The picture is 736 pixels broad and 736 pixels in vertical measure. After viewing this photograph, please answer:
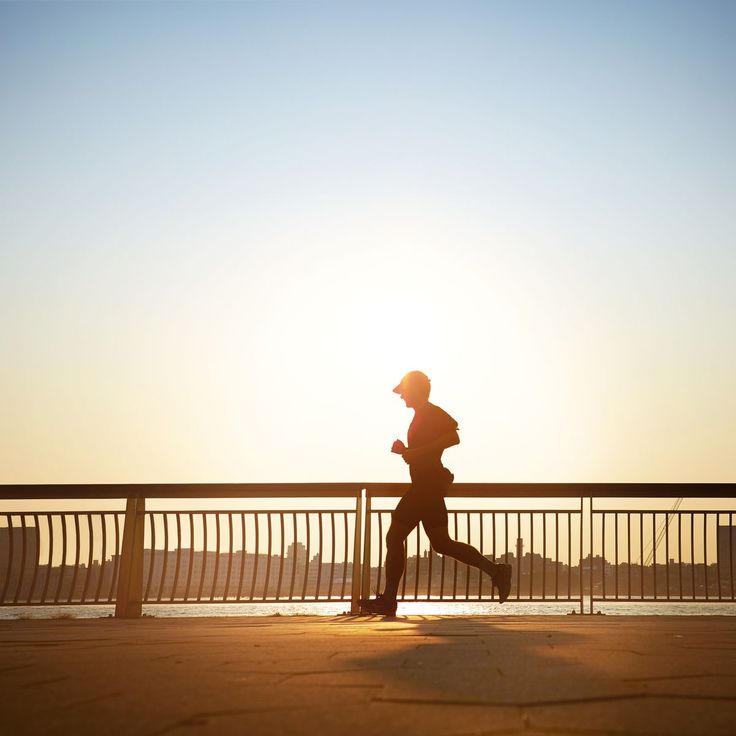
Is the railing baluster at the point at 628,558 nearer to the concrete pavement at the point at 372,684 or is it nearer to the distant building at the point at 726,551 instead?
the distant building at the point at 726,551

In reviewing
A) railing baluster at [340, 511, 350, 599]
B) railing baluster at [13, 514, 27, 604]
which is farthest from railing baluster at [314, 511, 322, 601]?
railing baluster at [13, 514, 27, 604]

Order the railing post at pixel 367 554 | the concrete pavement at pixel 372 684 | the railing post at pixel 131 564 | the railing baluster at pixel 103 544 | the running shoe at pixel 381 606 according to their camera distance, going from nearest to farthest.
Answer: the concrete pavement at pixel 372 684 → the running shoe at pixel 381 606 → the railing post at pixel 131 564 → the railing post at pixel 367 554 → the railing baluster at pixel 103 544

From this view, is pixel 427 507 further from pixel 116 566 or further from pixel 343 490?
pixel 116 566

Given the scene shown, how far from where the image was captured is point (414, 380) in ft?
31.2

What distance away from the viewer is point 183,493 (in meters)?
9.79

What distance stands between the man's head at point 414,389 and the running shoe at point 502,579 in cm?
174

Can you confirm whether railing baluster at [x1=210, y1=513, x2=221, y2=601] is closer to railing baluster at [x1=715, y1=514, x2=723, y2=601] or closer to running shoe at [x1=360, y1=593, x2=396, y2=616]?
running shoe at [x1=360, y1=593, x2=396, y2=616]

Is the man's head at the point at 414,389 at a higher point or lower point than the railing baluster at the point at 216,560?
higher

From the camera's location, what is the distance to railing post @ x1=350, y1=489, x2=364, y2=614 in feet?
32.1

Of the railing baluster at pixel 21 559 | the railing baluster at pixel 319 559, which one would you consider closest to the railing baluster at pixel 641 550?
the railing baluster at pixel 319 559

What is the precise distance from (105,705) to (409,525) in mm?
6071

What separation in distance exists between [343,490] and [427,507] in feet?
3.52

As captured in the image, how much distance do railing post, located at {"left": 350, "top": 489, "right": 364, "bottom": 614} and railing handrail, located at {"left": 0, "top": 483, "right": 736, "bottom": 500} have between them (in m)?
0.14

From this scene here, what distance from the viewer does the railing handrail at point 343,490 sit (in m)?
9.73
